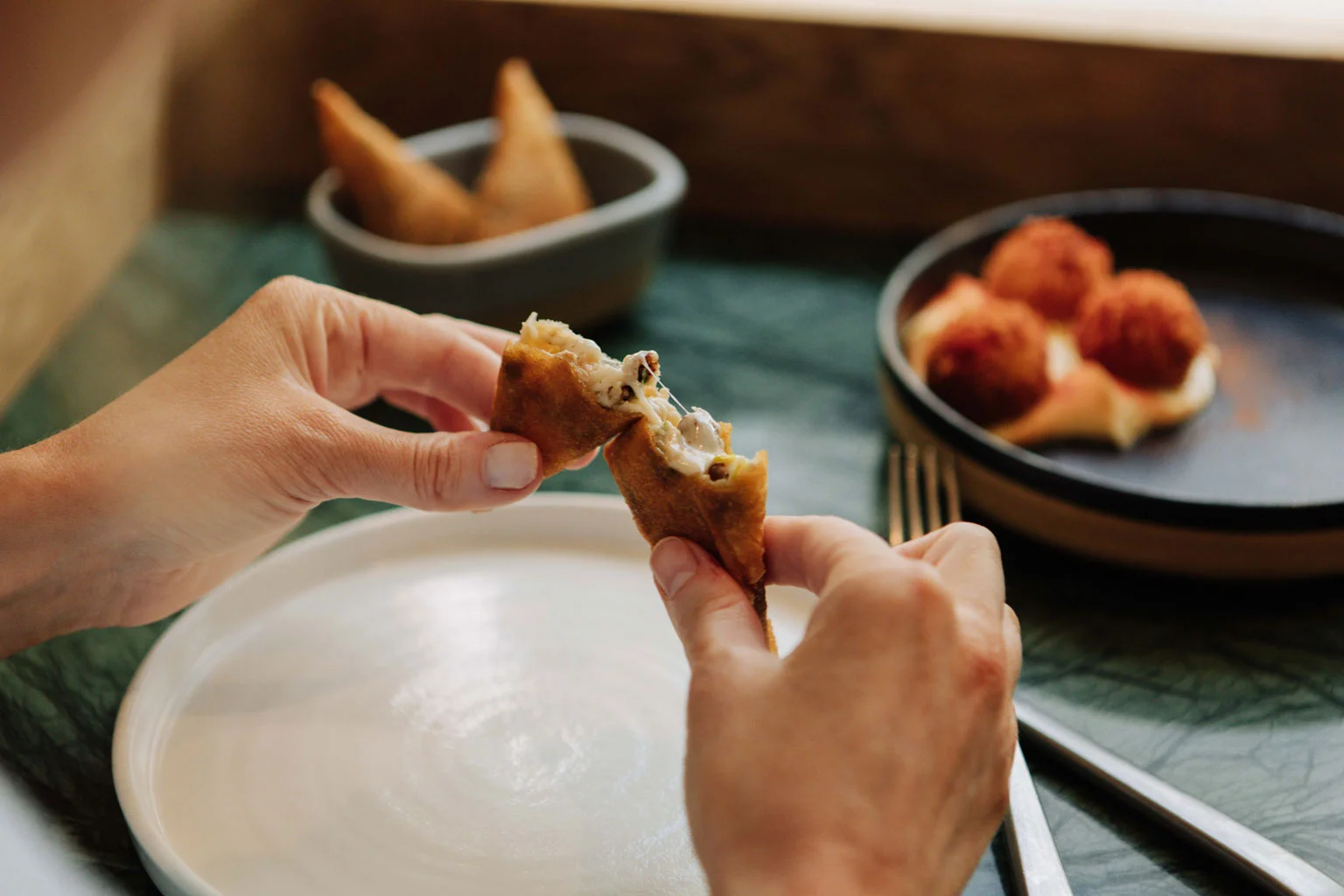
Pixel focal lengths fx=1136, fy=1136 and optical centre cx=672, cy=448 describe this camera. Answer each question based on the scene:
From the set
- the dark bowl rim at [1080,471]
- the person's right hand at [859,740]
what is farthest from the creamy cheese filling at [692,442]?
the dark bowl rim at [1080,471]

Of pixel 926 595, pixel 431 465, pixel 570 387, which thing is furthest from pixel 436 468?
pixel 926 595

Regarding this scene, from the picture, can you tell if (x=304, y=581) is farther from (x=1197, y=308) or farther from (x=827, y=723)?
(x=1197, y=308)

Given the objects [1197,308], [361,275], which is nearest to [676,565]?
[361,275]

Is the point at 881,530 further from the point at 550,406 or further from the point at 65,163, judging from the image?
the point at 65,163

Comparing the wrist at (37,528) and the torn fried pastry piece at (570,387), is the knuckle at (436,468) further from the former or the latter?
the wrist at (37,528)

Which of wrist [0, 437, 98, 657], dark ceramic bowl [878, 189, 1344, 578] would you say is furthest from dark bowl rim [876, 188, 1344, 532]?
wrist [0, 437, 98, 657]

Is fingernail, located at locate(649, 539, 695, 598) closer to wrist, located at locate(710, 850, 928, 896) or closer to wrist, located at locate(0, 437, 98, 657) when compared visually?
wrist, located at locate(710, 850, 928, 896)
